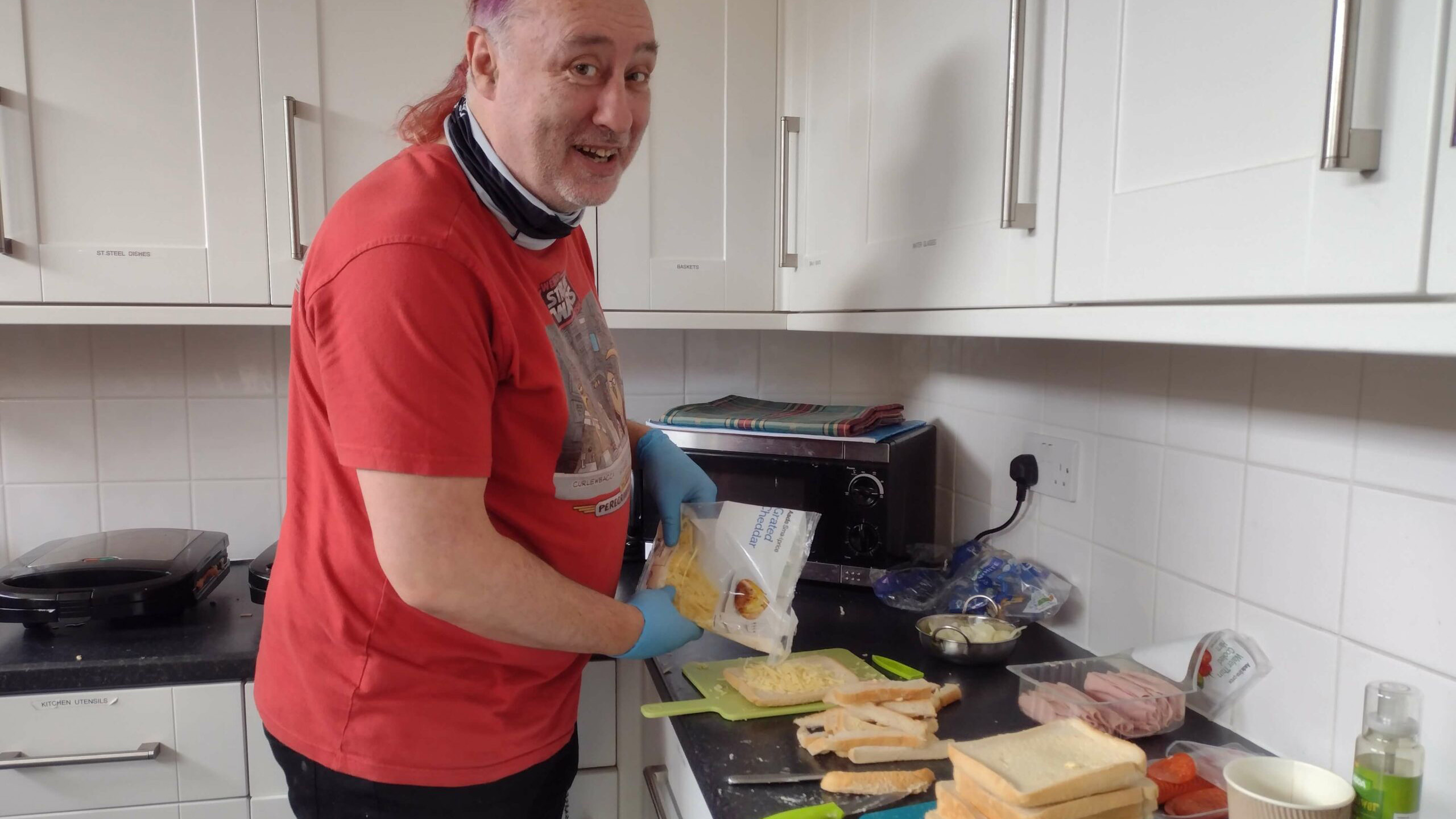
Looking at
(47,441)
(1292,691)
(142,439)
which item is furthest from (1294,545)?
(47,441)

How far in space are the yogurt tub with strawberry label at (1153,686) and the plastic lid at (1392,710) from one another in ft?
0.70

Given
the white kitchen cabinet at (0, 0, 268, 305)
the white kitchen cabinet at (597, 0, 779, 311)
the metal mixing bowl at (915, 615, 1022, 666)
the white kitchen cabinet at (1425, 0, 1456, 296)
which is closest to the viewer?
the white kitchen cabinet at (1425, 0, 1456, 296)

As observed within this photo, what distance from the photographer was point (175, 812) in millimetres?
1270

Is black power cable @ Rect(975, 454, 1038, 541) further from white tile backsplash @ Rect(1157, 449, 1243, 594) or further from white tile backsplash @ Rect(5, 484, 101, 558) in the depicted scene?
white tile backsplash @ Rect(5, 484, 101, 558)

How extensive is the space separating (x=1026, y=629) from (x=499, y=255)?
96 cm

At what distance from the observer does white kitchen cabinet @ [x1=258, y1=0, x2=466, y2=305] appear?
135 centimetres

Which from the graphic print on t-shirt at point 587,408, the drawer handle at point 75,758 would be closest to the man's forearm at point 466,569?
the graphic print on t-shirt at point 587,408

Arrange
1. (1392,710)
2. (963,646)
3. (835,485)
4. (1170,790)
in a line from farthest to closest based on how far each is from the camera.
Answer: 1. (835,485)
2. (963,646)
3. (1170,790)
4. (1392,710)

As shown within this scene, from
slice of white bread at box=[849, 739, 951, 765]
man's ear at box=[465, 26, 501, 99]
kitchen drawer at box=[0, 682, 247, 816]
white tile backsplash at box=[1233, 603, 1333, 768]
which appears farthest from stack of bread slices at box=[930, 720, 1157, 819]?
kitchen drawer at box=[0, 682, 247, 816]

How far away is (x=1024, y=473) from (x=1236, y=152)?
0.79 m

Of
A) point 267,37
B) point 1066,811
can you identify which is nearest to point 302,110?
point 267,37

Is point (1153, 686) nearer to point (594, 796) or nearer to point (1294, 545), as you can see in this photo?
point (1294, 545)

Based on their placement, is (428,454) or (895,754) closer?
(428,454)

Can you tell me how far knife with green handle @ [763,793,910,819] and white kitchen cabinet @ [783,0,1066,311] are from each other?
519 millimetres
